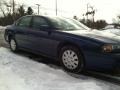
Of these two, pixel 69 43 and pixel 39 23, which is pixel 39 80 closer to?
pixel 69 43

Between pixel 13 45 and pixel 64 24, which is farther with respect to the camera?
pixel 13 45

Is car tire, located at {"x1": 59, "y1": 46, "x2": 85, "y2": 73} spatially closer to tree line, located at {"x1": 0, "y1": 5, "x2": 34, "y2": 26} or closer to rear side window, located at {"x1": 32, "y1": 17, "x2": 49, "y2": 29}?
rear side window, located at {"x1": 32, "y1": 17, "x2": 49, "y2": 29}

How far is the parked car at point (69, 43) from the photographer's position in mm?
5469

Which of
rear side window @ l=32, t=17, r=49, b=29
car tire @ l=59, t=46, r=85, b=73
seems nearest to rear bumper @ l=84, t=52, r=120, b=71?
car tire @ l=59, t=46, r=85, b=73

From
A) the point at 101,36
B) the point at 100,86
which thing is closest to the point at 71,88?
the point at 100,86

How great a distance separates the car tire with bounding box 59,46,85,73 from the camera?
5824mm

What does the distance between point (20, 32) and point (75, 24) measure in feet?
6.25

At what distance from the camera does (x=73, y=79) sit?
5.29 m

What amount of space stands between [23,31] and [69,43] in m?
2.23

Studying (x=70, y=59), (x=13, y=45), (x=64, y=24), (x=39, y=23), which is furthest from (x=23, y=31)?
(x=70, y=59)

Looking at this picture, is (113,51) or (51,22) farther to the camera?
(51,22)

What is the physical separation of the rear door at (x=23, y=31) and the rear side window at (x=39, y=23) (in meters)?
0.27

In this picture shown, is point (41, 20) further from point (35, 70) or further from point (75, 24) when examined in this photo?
point (35, 70)

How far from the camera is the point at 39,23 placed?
732 centimetres
